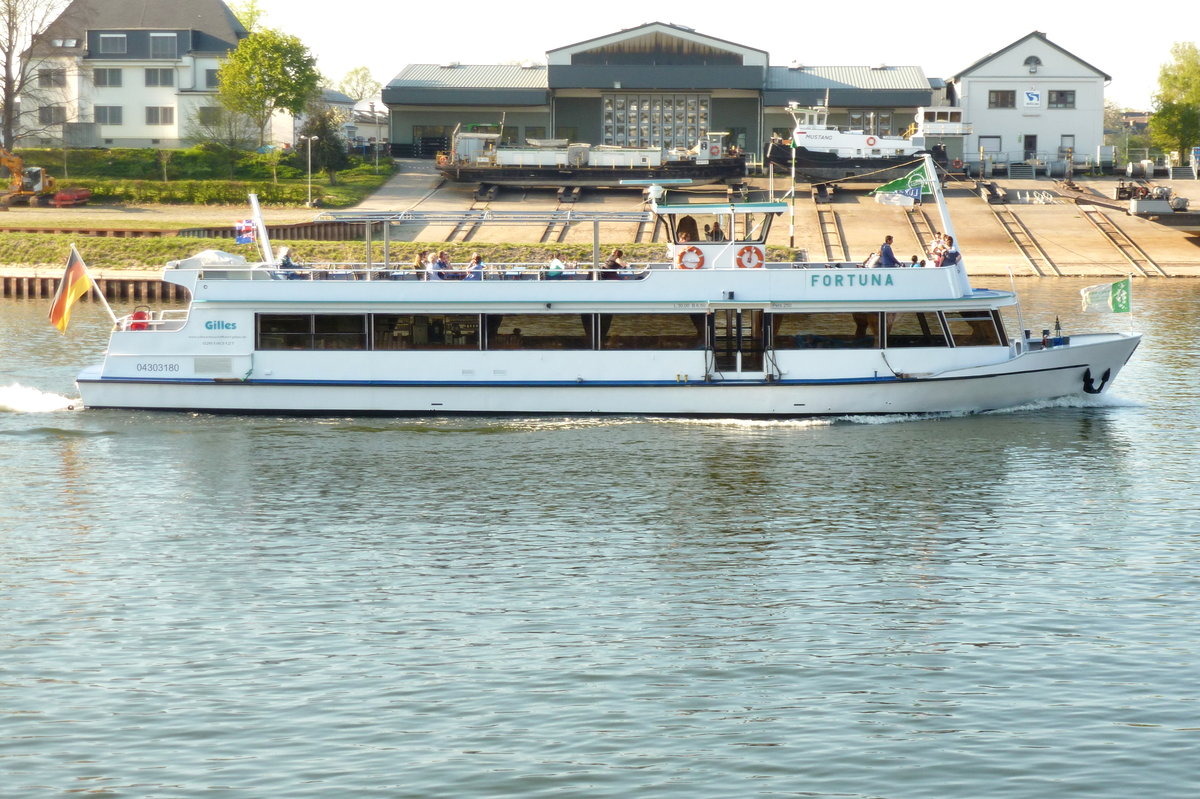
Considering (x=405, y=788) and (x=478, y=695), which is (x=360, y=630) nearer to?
(x=478, y=695)

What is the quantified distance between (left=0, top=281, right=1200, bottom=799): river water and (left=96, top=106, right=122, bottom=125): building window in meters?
67.7

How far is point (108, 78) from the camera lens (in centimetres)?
9044

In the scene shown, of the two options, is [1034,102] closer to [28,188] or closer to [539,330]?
[28,188]

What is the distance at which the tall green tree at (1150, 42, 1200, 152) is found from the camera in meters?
92.8

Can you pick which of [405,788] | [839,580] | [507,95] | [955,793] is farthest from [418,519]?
[507,95]

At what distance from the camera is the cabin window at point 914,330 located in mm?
28688

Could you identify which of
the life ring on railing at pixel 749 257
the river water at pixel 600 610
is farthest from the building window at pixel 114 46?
the life ring on railing at pixel 749 257

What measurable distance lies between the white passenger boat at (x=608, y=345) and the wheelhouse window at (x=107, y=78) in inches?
2635

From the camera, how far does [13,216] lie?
67375 mm

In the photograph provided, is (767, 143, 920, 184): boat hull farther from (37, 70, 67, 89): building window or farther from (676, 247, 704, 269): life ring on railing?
(37, 70, 67, 89): building window

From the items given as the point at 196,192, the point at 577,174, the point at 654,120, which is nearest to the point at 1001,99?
the point at 654,120

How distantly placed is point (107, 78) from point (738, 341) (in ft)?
240

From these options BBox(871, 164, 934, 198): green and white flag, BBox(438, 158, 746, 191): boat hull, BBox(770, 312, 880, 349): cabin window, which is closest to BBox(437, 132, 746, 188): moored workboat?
BBox(438, 158, 746, 191): boat hull

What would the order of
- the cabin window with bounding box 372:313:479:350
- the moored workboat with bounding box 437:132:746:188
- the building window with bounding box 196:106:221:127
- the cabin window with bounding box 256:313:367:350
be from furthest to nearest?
the building window with bounding box 196:106:221:127 < the moored workboat with bounding box 437:132:746:188 < the cabin window with bounding box 256:313:367:350 < the cabin window with bounding box 372:313:479:350
